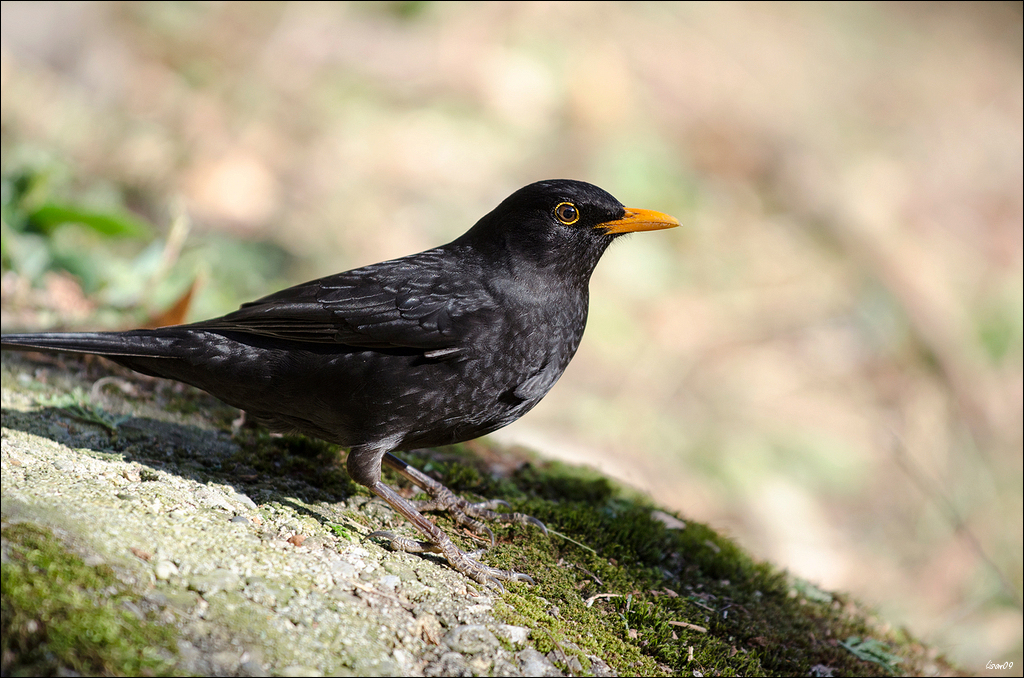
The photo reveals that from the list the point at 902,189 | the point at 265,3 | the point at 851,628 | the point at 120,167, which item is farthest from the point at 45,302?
the point at 902,189

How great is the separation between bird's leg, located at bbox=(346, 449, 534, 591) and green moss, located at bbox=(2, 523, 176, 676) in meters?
1.23

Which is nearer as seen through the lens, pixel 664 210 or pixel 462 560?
pixel 462 560

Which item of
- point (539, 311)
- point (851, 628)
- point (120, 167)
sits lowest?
point (851, 628)

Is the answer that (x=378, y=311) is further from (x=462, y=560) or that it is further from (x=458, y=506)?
(x=462, y=560)

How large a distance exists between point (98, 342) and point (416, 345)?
1.53 m

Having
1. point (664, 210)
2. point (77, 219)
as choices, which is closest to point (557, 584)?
point (77, 219)

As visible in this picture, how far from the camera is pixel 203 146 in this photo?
9586 millimetres

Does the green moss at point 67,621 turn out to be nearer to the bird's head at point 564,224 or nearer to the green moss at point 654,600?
the green moss at point 654,600

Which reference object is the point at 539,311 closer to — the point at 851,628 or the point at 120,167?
the point at 851,628

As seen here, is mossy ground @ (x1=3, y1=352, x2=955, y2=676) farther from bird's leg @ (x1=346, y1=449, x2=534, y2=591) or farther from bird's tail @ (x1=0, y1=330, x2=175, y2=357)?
bird's tail @ (x1=0, y1=330, x2=175, y2=357)

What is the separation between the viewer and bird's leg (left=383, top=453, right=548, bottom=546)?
12.9 feet

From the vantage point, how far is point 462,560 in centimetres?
341

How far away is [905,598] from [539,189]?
19.5 ft

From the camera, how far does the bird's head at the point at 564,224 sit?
4074mm
